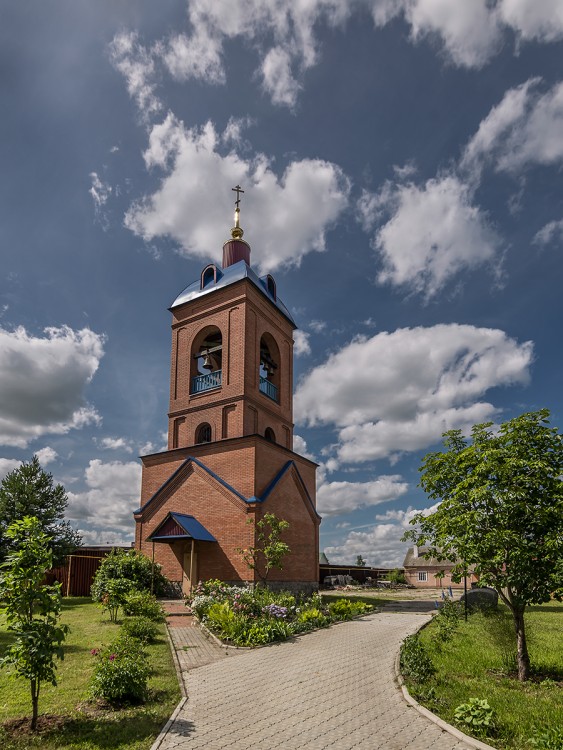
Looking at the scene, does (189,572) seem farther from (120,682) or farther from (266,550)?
(120,682)

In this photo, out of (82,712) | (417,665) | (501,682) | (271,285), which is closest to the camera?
(82,712)

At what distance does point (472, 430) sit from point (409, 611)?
11942mm

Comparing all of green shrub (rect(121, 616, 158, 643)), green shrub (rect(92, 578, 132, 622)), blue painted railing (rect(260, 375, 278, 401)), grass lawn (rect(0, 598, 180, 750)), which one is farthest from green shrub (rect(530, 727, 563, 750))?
blue painted railing (rect(260, 375, 278, 401))

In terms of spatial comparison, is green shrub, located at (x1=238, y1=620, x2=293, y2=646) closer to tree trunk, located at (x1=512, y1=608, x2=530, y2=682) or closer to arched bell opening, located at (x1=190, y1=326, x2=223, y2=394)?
tree trunk, located at (x1=512, y1=608, x2=530, y2=682)

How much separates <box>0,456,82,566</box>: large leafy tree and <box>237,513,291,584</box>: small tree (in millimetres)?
7445

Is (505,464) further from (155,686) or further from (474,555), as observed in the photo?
(155,686)

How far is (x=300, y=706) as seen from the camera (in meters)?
6.89

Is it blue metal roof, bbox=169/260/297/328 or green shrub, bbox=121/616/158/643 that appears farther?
blue metal roof, bbox=169/260/297/328

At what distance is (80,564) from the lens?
2222 centimetres

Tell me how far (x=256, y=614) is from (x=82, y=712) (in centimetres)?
741

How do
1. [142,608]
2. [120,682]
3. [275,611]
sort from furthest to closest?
1. [142,608]
2. [275,611]
3. [120,682]

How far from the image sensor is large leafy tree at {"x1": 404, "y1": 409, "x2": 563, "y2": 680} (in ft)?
25.1

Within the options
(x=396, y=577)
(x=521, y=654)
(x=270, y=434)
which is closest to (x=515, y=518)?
(x=521, y=654)

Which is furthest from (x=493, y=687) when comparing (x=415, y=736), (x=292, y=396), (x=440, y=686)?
(x=292, y=396)
